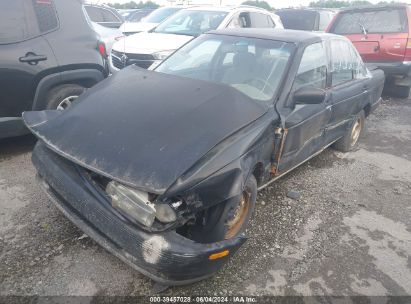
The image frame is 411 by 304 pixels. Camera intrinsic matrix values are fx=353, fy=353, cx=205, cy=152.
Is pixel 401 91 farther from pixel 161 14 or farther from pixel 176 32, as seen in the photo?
pixel 161 14

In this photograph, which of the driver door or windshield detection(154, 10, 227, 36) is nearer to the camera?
the driver door

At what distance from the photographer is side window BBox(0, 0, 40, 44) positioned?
3.61 m

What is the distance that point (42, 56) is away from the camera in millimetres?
3871

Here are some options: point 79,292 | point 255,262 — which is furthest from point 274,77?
point 79,292

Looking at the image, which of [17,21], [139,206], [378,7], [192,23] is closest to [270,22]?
[192,23]

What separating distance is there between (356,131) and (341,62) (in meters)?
1.42

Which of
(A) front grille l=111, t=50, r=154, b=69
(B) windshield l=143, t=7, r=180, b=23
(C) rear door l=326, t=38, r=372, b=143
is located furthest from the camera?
(B) windshield l=143, t=7, r=180, b=23

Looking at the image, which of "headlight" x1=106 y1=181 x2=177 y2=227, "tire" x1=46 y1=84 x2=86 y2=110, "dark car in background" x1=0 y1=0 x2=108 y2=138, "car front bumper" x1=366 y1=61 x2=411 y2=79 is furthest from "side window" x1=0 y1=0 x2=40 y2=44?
"car front bumper" x1=366 y1=61 x2=411 y2=79

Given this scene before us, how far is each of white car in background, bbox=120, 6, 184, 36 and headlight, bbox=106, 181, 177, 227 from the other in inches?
293

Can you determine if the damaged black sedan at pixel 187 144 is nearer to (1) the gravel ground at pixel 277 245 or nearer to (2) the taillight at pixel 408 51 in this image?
(1) the gravel ground at pixel 277 245

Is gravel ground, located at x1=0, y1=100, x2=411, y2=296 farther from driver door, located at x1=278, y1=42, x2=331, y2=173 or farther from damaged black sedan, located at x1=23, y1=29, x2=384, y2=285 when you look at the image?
driver door, located at x1=278, y1=42, x2=331, y2=173

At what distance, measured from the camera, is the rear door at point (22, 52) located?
3.62m

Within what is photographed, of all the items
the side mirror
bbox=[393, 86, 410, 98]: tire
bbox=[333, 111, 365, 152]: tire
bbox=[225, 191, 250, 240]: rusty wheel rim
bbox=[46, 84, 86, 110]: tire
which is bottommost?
bbox=[393, 86, 410, 98]: tire

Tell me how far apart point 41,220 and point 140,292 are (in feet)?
3.94
